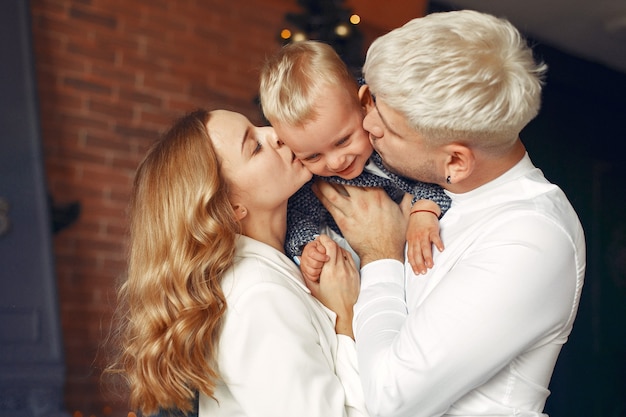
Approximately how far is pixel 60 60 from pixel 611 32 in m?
3.88

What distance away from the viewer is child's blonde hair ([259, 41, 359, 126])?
180 centimetres

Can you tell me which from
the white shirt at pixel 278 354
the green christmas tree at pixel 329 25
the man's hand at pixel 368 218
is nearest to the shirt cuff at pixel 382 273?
the man's hand at pixel 368 218

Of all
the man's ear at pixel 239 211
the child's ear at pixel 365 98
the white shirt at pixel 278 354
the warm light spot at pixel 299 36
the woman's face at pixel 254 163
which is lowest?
the warm light spot at pixel 299 36

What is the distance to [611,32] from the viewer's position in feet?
18.6

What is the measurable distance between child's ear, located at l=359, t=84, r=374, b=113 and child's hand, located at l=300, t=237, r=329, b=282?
1.11 ft

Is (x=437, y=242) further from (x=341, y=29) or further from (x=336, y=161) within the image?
(x=341, y=29)

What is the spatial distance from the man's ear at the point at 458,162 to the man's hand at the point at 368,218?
0.22 meters

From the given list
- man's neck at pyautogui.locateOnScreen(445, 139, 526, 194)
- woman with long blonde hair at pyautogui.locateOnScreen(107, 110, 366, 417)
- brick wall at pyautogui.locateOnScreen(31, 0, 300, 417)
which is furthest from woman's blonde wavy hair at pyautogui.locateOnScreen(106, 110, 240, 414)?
brick wall at pyautogui.locateOnScreen(31, 0, 300, 417)

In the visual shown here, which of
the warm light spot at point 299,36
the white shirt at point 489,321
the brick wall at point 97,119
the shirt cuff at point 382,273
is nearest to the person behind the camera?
the white shirt at point 489,321

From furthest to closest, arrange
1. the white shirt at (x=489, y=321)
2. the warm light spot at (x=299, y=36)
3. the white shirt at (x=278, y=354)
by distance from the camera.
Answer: the warm light spot at (x=299, y=36), the white shirt at (x=278, y=354), the white shirt at (x=489, y=321)

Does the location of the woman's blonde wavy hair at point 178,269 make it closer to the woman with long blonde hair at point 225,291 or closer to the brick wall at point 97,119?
the woman with long blonde hair at point 225,291

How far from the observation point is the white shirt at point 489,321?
139 cm

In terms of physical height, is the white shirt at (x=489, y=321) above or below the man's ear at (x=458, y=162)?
below

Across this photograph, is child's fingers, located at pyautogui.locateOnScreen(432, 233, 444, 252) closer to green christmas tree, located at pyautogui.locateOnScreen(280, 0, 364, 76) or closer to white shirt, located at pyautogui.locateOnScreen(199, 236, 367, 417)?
white shirt, located at pyautogui.locateOnScreen(199, 236, 367, 417)
